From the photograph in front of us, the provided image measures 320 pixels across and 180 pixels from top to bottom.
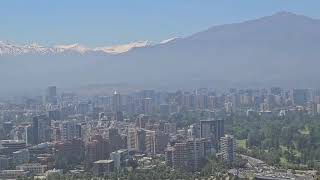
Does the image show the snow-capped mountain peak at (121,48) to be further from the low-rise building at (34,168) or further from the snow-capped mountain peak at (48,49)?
the low-rise building at (34,168)

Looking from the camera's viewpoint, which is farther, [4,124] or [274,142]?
[4,124]

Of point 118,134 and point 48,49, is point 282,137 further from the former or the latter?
point 48,49

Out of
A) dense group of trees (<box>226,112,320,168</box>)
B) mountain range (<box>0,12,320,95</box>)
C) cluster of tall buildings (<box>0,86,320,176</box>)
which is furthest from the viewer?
mountain range (<box>0,12,320,95</box>)

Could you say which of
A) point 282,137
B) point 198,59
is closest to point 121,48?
point 198,59

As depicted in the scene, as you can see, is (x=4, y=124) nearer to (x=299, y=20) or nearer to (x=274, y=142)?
(x=274, y=142)

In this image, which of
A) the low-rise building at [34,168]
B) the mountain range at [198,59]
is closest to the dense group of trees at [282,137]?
the low-rise building at [34,168]

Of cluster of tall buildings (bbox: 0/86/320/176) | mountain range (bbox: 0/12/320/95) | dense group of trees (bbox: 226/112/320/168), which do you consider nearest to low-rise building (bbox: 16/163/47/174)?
cluster of tall buildings (bbox: 0/86/320/176)

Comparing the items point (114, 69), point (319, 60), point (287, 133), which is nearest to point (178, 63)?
point (114, 69)

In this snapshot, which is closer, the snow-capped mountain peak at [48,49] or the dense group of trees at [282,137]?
the dense group of trees at [282,137]

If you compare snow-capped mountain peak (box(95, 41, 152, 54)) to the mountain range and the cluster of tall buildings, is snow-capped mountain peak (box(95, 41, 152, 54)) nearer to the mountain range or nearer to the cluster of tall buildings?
the mountain range
